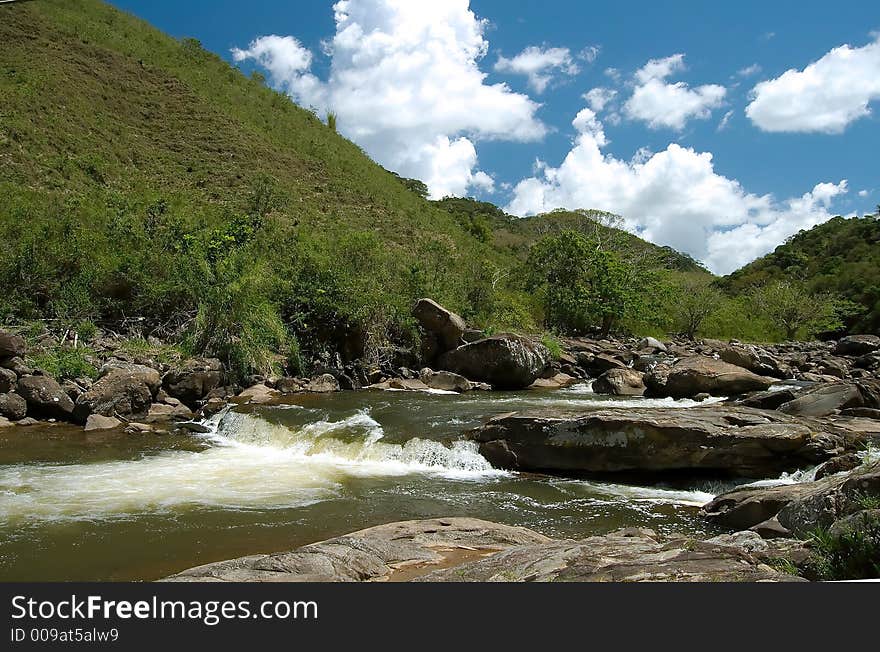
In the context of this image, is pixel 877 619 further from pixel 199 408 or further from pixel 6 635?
pixel 199 408

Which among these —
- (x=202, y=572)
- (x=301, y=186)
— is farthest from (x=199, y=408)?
(x=301, y=186)

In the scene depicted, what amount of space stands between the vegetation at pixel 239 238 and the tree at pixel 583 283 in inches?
5.3

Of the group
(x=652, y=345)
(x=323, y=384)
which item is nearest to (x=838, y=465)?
(x=323, y=384)

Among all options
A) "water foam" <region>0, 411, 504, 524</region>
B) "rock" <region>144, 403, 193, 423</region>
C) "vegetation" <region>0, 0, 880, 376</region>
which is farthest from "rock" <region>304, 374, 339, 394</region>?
"water foam" <region>0, 411, 504, 524</region>

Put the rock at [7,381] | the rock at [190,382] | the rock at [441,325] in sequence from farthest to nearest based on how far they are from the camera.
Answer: the rock at [441,325] → the rock at [190,382] → the rock at [7,381]

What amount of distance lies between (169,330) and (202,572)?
1890 cm

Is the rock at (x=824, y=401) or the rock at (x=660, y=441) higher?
the rock at (x=824, y=401)

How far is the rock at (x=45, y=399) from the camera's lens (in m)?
15.4

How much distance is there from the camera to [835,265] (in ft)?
217

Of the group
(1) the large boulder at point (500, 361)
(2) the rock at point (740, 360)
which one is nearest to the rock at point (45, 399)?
(1) the large boulder at point (500, 361)

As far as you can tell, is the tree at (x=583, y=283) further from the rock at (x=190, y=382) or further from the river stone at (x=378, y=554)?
the river stone at (x=378, y=554)

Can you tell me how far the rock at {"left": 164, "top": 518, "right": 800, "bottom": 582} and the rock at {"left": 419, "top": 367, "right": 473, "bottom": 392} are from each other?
1528 cm

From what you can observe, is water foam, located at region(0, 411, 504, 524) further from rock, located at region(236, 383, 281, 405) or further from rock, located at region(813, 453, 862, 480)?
rock, located at region(813, 453, 862, 480)

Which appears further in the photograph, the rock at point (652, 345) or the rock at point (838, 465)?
the rock at point (652, 345)
